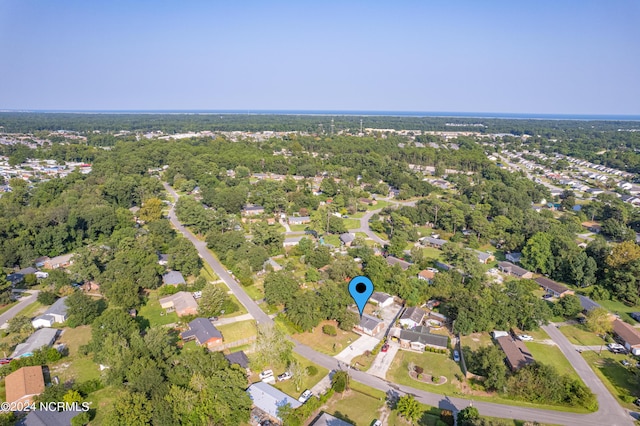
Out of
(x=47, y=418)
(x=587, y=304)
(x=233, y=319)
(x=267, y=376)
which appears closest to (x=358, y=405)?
(x=267, y=376)

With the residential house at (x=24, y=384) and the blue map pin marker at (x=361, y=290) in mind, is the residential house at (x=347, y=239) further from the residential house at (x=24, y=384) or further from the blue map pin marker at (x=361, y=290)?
the residential house at (x=24, y=384)

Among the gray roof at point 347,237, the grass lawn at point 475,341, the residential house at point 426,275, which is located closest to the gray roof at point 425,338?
the grass lawn at point 475,341

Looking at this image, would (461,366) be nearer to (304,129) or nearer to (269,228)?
(269,228)

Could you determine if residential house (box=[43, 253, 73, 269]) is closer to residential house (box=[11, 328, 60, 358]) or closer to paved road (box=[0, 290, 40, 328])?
paved road (box=[0, 290, 40, 328])

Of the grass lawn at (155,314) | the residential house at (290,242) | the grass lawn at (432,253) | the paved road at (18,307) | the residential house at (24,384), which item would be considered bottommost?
the paved road at (18,307)

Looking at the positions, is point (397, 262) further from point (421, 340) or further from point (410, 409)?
point (410, 409)
